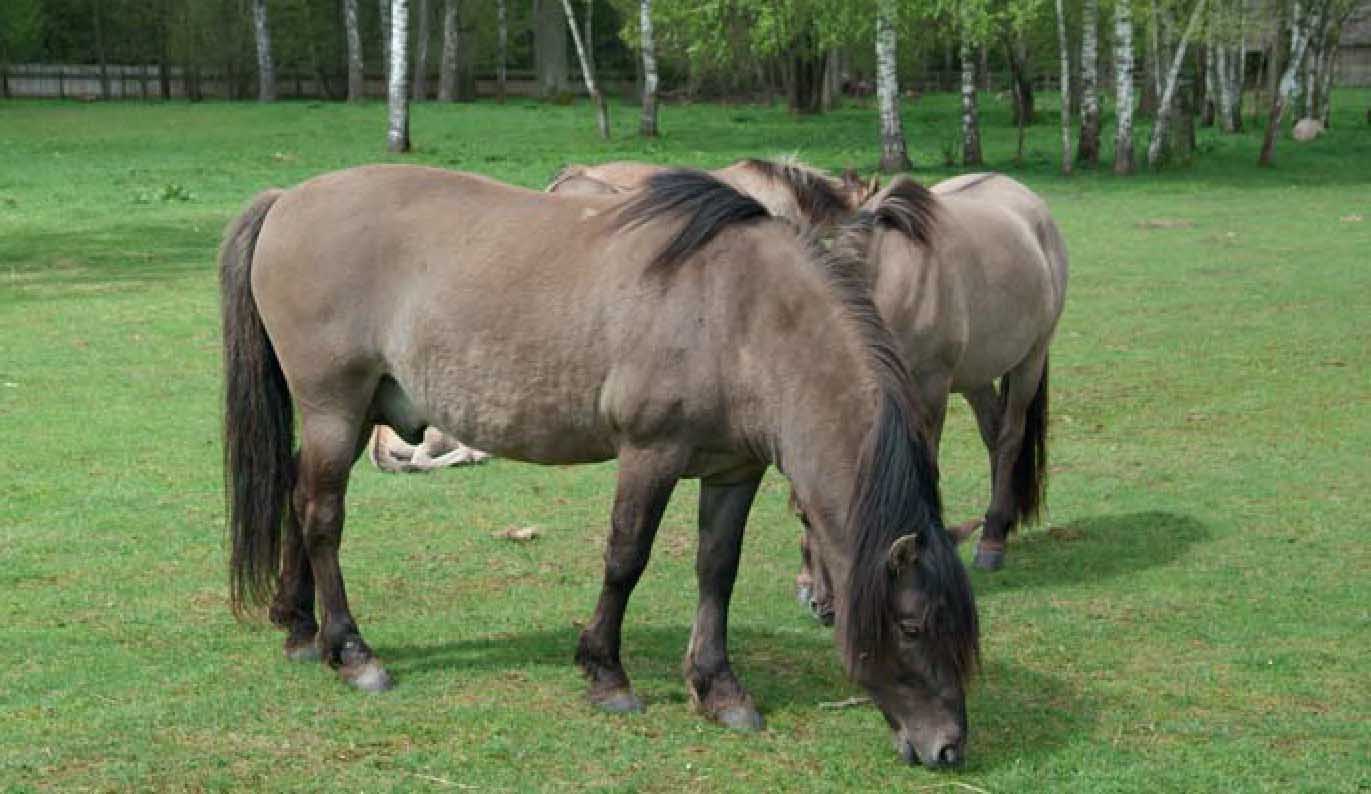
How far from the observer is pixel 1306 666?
6801 millimetres

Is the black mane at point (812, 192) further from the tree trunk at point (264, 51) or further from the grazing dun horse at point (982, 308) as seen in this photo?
the tree trunk at point (264, 51)

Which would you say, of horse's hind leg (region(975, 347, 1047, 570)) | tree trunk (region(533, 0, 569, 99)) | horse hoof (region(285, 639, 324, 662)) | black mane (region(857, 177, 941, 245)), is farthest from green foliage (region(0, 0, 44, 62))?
horse hoof (region(285, 639, 324, 662))

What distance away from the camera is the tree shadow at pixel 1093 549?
27.6 feet

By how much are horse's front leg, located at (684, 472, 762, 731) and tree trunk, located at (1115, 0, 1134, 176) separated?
2447 centimetres

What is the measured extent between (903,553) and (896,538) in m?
0.06

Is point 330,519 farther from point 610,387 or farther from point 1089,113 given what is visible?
point 1089,113

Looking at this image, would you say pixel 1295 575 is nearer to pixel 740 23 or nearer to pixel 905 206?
pixel 905 206

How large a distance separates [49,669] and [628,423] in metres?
2.55

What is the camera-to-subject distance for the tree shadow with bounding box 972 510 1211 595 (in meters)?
8.41

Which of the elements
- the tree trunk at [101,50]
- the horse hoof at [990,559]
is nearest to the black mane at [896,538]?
the horse hoof at [990,559]

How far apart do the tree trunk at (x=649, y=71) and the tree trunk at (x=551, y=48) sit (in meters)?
20.0

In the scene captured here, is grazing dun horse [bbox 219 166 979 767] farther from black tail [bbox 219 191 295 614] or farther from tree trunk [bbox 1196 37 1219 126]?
tree trunk [bbox 1196 37 1219 126]

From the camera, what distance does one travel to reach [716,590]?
639 cm

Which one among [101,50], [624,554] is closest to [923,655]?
[624,554]
